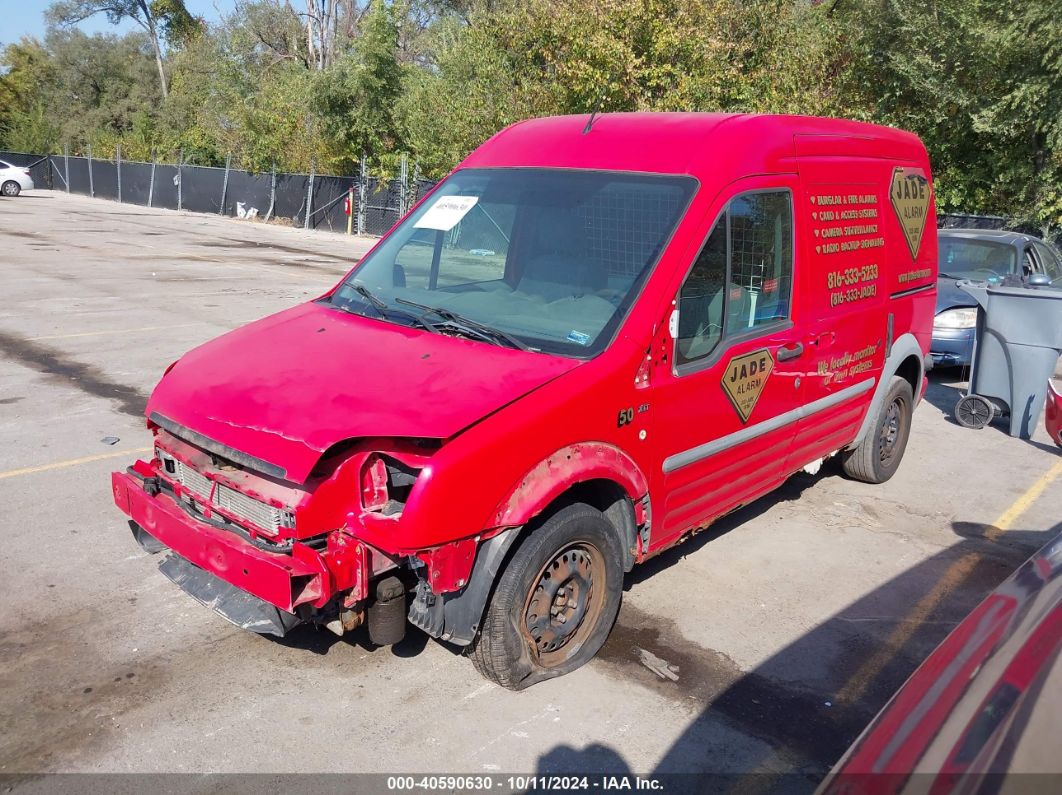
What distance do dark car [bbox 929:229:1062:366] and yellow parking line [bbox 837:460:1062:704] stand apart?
363 centimetres

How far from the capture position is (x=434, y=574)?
3.25 metres

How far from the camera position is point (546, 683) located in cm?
388

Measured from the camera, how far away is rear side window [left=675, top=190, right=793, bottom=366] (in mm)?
4160

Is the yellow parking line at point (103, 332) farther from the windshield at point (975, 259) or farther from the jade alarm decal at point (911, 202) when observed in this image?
the windshield at point (975, 259)

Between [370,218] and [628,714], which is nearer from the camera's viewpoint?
[628,714]

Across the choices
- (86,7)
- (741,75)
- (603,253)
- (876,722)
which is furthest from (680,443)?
(86,7)

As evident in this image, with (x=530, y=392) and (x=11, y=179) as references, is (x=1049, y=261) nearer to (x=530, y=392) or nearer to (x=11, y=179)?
(x=530, y=392)

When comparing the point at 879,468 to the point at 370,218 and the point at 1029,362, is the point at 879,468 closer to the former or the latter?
the point at 1029,362

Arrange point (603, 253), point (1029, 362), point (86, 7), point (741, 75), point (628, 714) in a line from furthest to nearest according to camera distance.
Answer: point (86, 7) < point (741, 75) < point (1029, 362) < point (603, 253) < point (628, 714)

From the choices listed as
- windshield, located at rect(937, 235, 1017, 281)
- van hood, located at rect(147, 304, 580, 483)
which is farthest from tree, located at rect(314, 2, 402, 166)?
van hood, located at rect(147, 304, 580, 483)

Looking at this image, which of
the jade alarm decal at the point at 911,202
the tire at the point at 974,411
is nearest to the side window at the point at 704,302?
the jade alarm decal at the point at 911,202

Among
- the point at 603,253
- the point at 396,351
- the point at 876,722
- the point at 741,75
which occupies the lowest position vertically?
the point at 876,722

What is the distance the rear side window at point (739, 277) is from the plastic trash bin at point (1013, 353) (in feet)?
13.4

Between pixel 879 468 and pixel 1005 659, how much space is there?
467 cm
